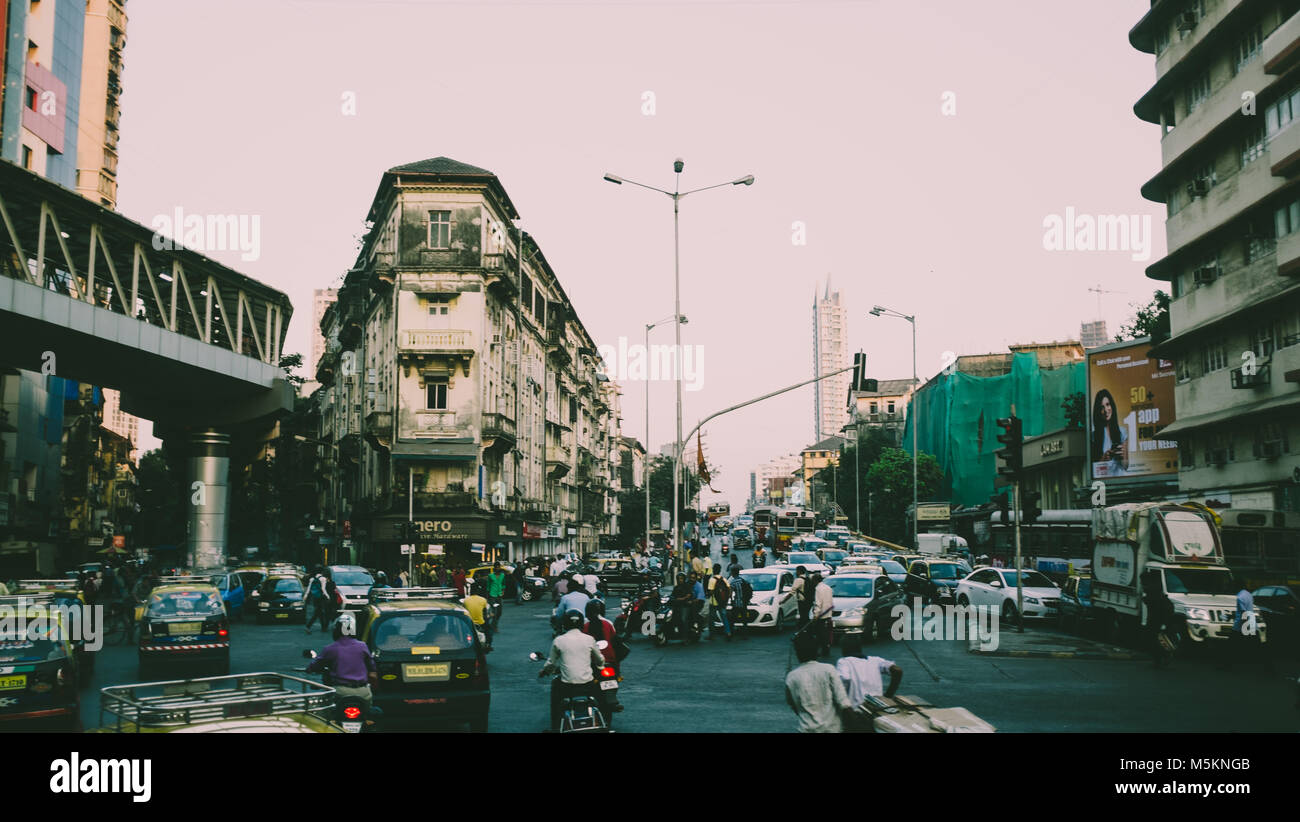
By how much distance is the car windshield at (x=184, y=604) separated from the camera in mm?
18375

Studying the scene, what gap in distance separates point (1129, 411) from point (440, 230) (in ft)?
109

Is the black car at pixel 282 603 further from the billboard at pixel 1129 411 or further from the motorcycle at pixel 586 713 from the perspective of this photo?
the billboard at pixel 1129 411

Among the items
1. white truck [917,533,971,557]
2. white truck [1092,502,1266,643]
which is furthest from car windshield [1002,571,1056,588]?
white truck [917,533,971,557]

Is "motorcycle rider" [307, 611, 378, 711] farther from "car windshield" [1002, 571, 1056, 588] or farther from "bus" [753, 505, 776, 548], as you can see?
"bus" [753, 505, 776, 548]

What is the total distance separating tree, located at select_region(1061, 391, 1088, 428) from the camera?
59.2 m

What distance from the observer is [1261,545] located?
26.2 meters

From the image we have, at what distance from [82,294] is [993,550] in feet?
120

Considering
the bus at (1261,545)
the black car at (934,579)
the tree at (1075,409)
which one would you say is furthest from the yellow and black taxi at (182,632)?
the tree at (1075,409)

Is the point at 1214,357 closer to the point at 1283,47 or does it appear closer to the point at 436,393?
the point at 1283,47

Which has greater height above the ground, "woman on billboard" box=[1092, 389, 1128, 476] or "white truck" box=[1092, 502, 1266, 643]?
"woman on billboard" box=[1092, 389, 1128, 476]

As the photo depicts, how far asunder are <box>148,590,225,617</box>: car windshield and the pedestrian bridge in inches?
769

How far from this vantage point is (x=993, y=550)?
1793 inches

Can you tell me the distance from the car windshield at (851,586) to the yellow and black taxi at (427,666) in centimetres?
1448
